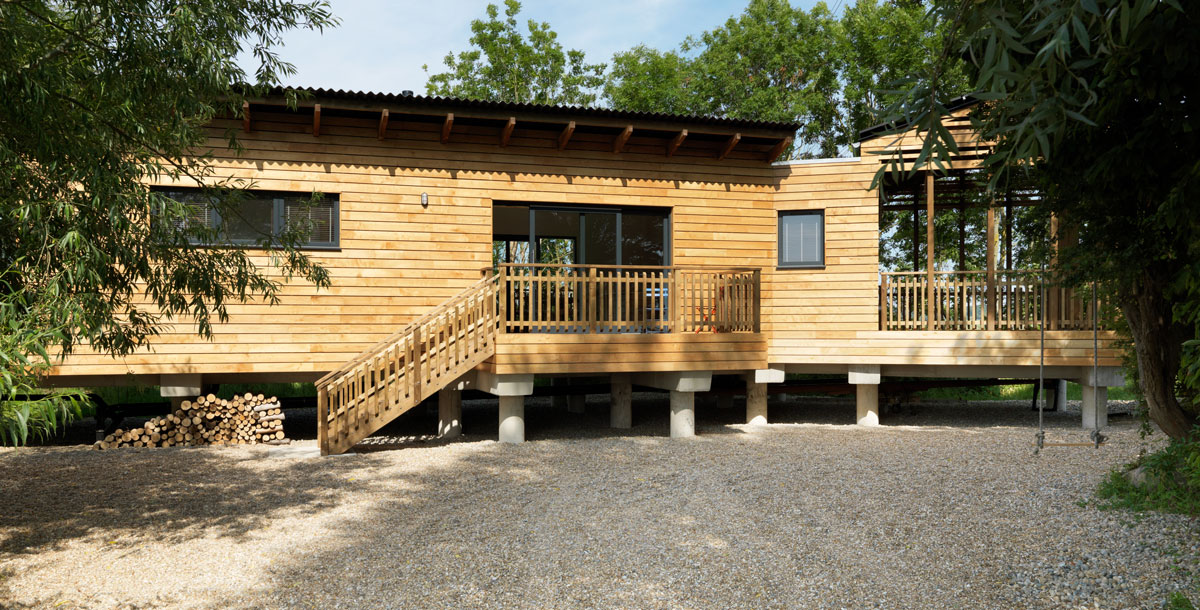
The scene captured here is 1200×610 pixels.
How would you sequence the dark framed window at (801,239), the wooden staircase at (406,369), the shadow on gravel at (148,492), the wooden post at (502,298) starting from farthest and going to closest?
the dark framed window at (801,239), the wooden post at (502,298), the wooden staircase at (406,369), the shadow on gravel at (148,492)

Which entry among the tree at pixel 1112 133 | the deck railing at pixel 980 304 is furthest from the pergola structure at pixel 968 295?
the tree at pixel 1112 133

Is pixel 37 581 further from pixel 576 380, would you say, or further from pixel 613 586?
pixel 576 380

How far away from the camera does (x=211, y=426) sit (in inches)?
387

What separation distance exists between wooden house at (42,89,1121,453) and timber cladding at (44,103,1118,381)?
3cm

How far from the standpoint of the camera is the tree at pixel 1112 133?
298 cm

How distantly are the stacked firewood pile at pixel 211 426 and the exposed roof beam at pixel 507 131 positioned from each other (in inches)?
185

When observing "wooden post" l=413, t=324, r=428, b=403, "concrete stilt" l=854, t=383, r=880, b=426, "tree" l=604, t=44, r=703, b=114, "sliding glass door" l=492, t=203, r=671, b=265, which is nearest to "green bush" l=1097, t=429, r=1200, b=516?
"concrete stilt" l=854, t=383, r=880, b=426

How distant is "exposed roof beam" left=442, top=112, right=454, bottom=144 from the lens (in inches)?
387

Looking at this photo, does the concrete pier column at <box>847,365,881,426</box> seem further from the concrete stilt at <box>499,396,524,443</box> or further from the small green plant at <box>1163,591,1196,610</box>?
the small green plant at <box>1163,591,1196,610</box>

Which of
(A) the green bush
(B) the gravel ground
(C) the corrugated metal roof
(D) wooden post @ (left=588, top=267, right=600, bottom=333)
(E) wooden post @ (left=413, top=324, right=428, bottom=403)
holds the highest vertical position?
(C) the corrugated metal roof

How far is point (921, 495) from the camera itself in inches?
259

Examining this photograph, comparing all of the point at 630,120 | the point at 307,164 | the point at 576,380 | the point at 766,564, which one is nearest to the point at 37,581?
the point at 766,564

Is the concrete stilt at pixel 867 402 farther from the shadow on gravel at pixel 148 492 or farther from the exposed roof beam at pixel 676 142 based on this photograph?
the shadow on gravel at pixel 148 492

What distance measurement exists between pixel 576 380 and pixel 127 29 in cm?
1135
